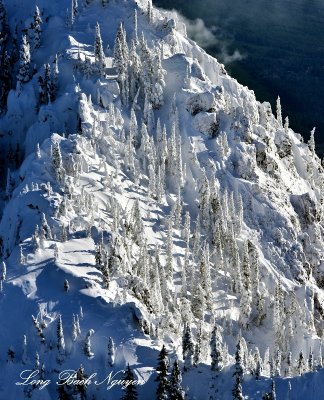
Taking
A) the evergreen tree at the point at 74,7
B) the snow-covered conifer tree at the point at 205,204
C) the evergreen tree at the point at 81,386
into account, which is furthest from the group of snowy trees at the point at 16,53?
the evergreen tree at the point at 81,386

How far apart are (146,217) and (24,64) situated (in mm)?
64508

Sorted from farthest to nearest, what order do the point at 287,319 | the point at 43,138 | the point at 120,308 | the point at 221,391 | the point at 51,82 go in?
1. the point at 51,82
2. the point at 43,138
3. the point at 287,319
4. the point at 120,308
5. the point at 221,391

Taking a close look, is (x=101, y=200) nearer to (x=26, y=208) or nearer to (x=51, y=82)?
(x=26, y=208)

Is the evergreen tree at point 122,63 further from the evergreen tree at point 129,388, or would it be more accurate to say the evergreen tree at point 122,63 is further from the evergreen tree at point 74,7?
the evergreen tree at point 129,388

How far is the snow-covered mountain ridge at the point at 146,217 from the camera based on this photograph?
88938 mm

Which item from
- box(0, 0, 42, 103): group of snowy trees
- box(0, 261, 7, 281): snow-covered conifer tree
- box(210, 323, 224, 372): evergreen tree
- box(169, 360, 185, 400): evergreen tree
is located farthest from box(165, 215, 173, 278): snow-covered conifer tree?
box(0, 0, 42, 103): group of snowy trees

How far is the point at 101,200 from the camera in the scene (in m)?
130

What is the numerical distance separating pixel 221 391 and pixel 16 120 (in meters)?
106

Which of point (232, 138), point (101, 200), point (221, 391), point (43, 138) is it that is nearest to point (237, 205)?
point (232, 138)

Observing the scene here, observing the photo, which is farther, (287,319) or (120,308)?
(287,319)

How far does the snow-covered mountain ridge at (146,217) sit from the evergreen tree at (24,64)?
0.42m

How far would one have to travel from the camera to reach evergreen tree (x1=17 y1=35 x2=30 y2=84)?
17062cm

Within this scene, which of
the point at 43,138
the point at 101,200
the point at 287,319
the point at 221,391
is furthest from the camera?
the point at 43,138

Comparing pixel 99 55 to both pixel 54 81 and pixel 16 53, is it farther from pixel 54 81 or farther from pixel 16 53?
pixel 16 53
